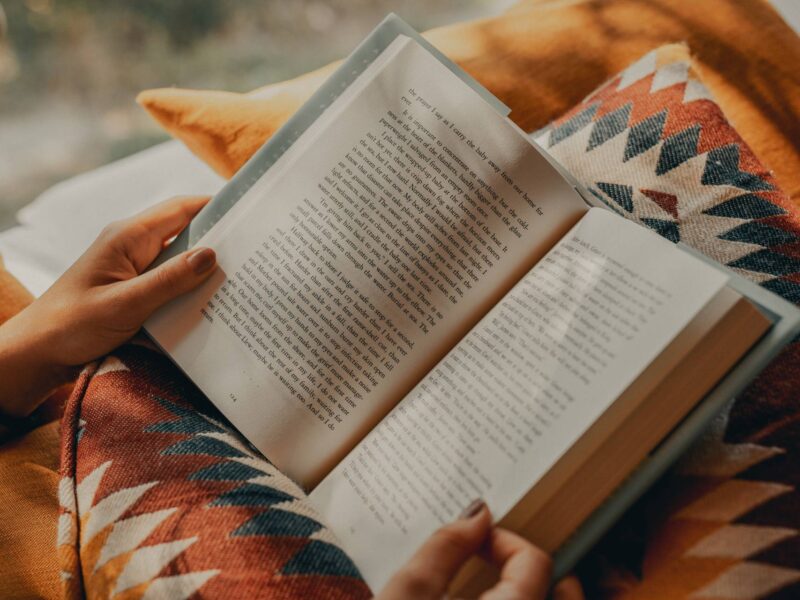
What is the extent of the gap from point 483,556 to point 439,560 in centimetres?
4

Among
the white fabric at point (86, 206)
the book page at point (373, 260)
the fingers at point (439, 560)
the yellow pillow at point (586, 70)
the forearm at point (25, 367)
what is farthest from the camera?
the white fabric at point (86, 206)

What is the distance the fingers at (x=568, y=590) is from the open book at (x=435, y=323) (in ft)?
0.08

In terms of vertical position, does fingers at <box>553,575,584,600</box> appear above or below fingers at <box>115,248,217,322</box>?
above

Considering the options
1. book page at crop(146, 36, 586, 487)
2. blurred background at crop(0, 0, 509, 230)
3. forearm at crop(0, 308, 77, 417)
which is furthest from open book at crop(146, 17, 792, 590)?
blurred background at crop(0, 0, 509, 230)

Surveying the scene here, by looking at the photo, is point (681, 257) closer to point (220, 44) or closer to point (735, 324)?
point (735, 324)

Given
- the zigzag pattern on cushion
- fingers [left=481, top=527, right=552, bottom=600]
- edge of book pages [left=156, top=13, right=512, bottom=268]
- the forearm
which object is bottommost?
the forearm

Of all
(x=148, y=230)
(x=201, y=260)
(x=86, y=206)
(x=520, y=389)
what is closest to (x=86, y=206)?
(x=86, y=206)

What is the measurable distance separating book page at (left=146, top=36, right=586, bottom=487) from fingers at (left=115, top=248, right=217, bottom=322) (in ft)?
0.09

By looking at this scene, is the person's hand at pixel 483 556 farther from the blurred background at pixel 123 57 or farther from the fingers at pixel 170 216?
the blurred background at pixel 123 57

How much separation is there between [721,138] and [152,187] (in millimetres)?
787

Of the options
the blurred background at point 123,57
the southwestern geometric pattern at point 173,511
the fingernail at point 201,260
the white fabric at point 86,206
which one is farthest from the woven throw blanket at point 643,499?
the blurred background at point 123,57

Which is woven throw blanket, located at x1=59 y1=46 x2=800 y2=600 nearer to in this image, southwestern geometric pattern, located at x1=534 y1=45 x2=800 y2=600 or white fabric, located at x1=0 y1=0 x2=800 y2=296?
southwestern geometric pattern, located at x1=534 y1=45 x2=800 y2=600

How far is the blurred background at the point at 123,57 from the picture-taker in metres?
1.70

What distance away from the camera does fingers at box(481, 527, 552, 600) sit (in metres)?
0.42
